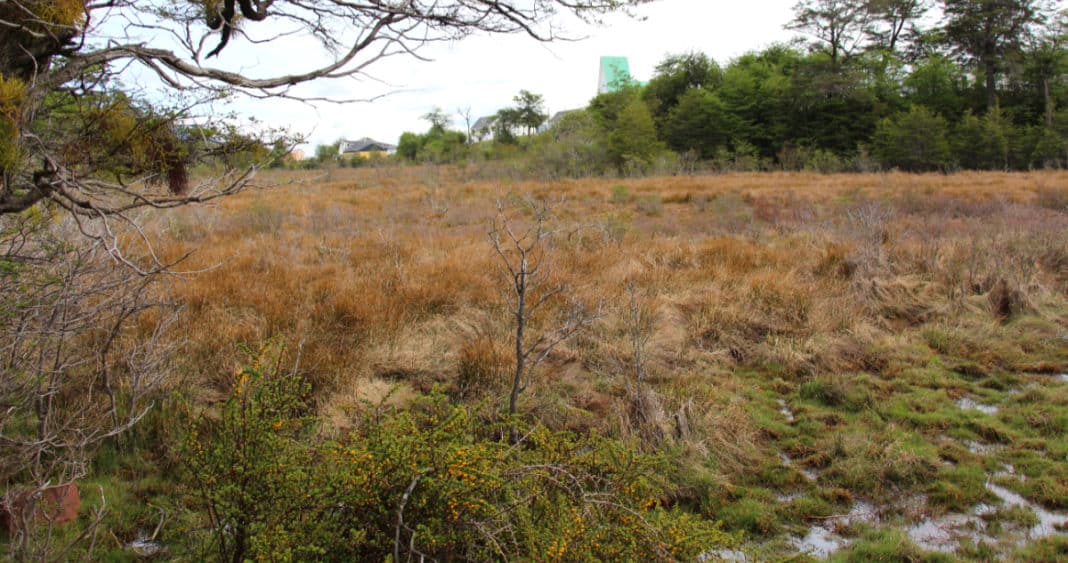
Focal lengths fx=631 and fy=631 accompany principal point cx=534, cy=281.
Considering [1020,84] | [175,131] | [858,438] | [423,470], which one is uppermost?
[1020,84]

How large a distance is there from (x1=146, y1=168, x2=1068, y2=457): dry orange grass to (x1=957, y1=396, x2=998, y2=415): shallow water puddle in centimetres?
63

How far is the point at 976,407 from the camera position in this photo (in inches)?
190

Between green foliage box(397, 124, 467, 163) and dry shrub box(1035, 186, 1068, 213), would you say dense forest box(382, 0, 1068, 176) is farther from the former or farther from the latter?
dry shrub box(1035, 186, 1068, 213)

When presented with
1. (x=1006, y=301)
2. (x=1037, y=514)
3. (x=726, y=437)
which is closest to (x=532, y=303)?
(x=726, y=437)

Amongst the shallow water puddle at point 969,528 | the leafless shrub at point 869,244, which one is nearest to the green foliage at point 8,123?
the shallow water puddle at point 969,528

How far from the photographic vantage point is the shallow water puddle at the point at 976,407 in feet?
15.6

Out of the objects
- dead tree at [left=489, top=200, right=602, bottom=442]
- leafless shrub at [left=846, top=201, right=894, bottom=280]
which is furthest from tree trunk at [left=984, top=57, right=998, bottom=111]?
dead tree at [left=489, top=200, right=602, bottom=442]

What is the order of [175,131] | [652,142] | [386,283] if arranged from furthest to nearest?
[652,142] → [386,283] → [175,131]

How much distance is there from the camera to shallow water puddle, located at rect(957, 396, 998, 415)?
15.6 ft

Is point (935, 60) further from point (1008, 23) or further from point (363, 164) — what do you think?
point (363, 164)

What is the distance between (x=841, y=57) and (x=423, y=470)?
37.9 m

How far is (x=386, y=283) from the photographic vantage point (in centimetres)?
658

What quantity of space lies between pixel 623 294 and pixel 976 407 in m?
3.13

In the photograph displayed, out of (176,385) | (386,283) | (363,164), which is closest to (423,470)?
(176,385)
